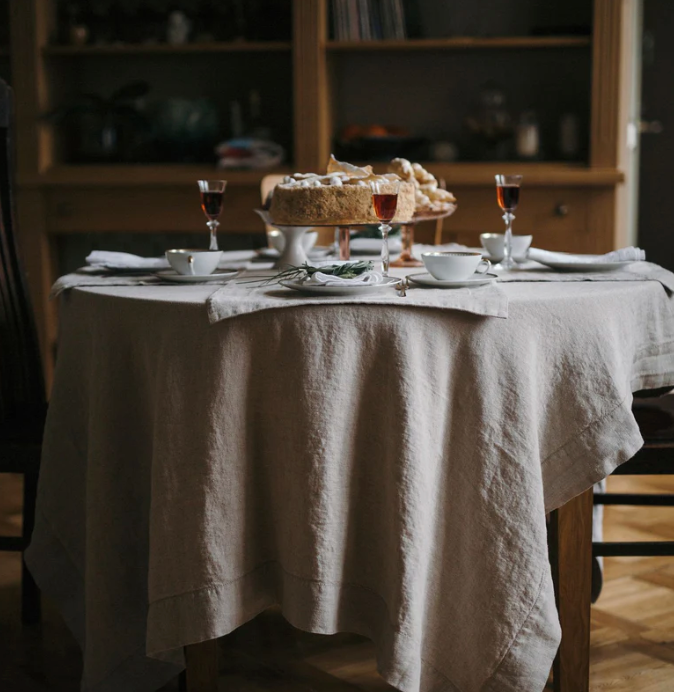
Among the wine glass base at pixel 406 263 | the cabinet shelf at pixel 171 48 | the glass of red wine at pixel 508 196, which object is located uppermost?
the cabinet shelf at pixel 171 48

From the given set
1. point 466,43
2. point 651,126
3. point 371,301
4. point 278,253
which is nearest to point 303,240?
point 278,253

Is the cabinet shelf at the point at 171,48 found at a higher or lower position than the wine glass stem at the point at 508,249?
higher

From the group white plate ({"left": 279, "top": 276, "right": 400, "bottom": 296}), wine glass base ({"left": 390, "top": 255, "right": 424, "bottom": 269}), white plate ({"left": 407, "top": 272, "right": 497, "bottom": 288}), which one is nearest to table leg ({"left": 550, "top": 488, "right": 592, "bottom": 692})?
white plate ({"left": 407, "top": 272, "right": 497, "bottom": 288})

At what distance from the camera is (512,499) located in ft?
4.00

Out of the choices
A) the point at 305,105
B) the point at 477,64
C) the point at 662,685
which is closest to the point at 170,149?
the point at 305,105

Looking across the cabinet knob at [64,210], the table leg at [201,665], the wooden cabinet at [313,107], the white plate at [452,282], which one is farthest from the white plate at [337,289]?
the cabinet knob at [64,210]

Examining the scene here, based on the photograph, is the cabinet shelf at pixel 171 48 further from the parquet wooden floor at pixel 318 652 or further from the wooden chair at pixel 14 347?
the parquet wooden floor at pixel 318 652

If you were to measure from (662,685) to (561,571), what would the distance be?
40 centimetres

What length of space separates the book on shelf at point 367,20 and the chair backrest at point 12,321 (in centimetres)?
183

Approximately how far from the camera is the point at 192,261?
59.6 inches

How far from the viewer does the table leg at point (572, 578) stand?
138 centimetres

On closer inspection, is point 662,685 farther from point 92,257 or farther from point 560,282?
point 92,257

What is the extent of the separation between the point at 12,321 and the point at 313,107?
6.15 feet

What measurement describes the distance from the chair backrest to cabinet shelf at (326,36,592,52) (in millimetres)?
1783
